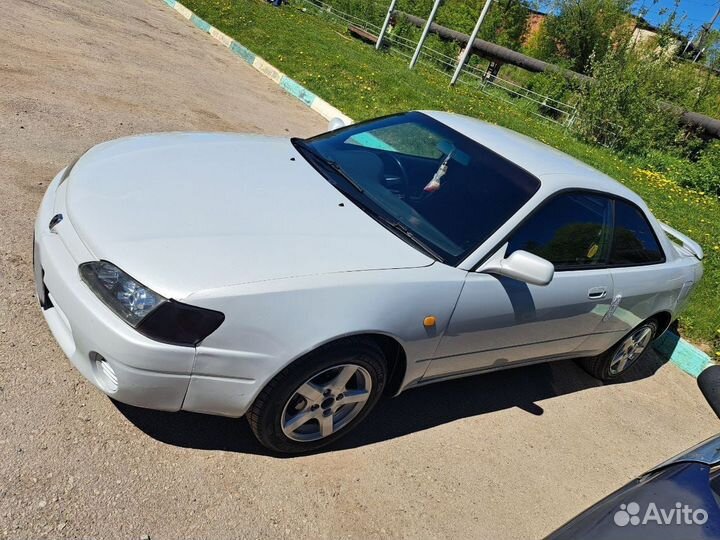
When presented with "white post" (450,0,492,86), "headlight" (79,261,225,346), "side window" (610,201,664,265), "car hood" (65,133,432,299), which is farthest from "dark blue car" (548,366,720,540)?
"white post" (450,0,492,86)

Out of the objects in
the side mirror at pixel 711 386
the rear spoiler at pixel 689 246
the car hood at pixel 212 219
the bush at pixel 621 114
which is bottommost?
the car hood at pixel 212 219

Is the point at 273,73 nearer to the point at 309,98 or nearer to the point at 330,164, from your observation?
the point at 309,98

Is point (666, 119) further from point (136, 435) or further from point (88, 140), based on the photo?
point (136, 435)

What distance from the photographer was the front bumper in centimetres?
218

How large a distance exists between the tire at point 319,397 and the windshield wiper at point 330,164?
3.50ft

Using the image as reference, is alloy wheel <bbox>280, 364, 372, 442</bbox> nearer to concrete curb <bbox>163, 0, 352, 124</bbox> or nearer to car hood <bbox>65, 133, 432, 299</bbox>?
car hood <bbox>65, 133, 432, 299</bbox>

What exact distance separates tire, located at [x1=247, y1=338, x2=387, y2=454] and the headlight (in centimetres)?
41

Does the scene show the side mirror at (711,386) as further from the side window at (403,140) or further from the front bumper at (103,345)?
the front bumper at (103,345)

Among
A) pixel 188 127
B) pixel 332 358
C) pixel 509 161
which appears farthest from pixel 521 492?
pixel 188 127

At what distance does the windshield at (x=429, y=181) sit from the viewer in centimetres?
299

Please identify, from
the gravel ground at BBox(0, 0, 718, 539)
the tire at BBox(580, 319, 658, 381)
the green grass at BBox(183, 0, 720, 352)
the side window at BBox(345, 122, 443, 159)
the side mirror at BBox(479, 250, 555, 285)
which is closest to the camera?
the gravel ground at BBox(0, 0, 718, 539)

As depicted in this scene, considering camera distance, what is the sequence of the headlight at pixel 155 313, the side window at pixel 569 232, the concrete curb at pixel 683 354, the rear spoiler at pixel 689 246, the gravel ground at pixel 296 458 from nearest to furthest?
the headlight at pixel 155 313, the gravel ground at pixel 296 458, the side window at pixel 569 232, the rear spoiler at pixel 689 246, the concrete curb at pixel 683 354

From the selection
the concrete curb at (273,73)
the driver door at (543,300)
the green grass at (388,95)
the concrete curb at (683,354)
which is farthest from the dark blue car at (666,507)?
the concrete curb at (273,73)

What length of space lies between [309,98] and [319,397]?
8629 mm
